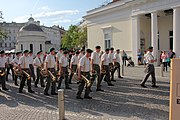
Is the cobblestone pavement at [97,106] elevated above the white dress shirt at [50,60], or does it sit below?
below

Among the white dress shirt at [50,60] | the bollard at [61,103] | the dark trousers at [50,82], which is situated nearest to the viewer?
the bollard at [61,103]

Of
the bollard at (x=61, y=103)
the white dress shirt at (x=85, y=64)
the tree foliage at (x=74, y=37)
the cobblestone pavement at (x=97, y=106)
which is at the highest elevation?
the tree foliage at (x=74, y=37)

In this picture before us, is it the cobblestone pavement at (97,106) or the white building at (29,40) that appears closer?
the cobblestone pavement at (97,106)

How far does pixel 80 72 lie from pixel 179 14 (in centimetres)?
1520

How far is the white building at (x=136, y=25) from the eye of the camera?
22.4 meters

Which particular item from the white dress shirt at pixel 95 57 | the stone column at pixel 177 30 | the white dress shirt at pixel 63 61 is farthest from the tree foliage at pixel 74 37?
the white dress shirt at pixel 95 57

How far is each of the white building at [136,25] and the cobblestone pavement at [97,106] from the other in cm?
1394

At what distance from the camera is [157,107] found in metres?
6.96

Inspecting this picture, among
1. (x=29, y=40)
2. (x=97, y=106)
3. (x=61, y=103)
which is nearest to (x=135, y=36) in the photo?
(x=97, y=106)

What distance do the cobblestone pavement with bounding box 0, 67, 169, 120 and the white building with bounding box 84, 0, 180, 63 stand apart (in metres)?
13.9

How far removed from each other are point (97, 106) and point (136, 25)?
60.4 feet

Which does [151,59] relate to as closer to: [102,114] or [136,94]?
[136,94]

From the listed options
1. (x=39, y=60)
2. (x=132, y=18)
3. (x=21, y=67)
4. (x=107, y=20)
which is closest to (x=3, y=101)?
(x=21, y=67)

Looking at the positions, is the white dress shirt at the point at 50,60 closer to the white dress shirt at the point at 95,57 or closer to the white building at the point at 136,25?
the white dress shirt at the point at 95,57
